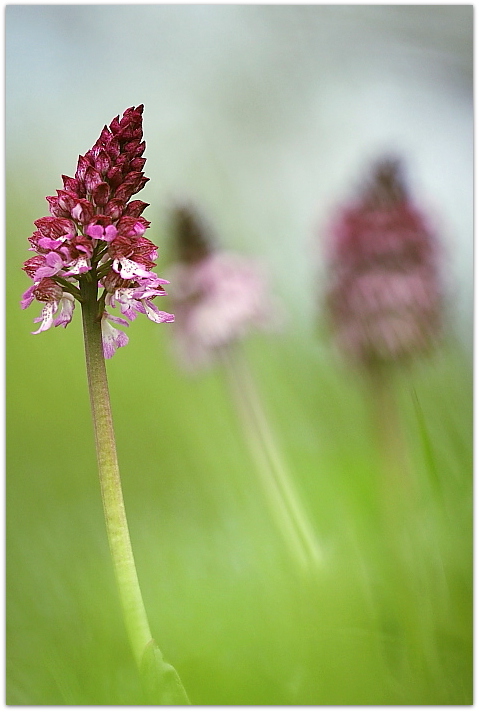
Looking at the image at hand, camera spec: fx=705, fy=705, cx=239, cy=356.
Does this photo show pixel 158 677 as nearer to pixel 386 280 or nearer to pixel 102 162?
pixel 102 162

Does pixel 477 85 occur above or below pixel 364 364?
above

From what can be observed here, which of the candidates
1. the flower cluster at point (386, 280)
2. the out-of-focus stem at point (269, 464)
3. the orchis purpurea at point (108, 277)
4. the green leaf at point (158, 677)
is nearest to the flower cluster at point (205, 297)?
the out-of-focus stem at point (269, 464)

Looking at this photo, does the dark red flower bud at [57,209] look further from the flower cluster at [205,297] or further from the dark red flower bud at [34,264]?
the flower cluster at [205,297]

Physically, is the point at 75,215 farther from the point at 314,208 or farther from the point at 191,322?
the point at 314,208

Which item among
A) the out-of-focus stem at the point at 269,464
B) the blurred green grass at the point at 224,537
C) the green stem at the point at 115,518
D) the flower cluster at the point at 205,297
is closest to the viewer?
the green stem at the point at 115,518

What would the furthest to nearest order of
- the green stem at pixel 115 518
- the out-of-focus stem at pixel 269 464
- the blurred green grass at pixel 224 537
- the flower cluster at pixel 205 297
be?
1. the flower cluster at pixel 205 297
2. the out-of-focus stem at pixel 269 464
3. the blurred green grass at pixel 224 537
4. the green stem at pixel 115 518

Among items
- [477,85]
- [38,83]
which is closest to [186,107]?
[38,83]
